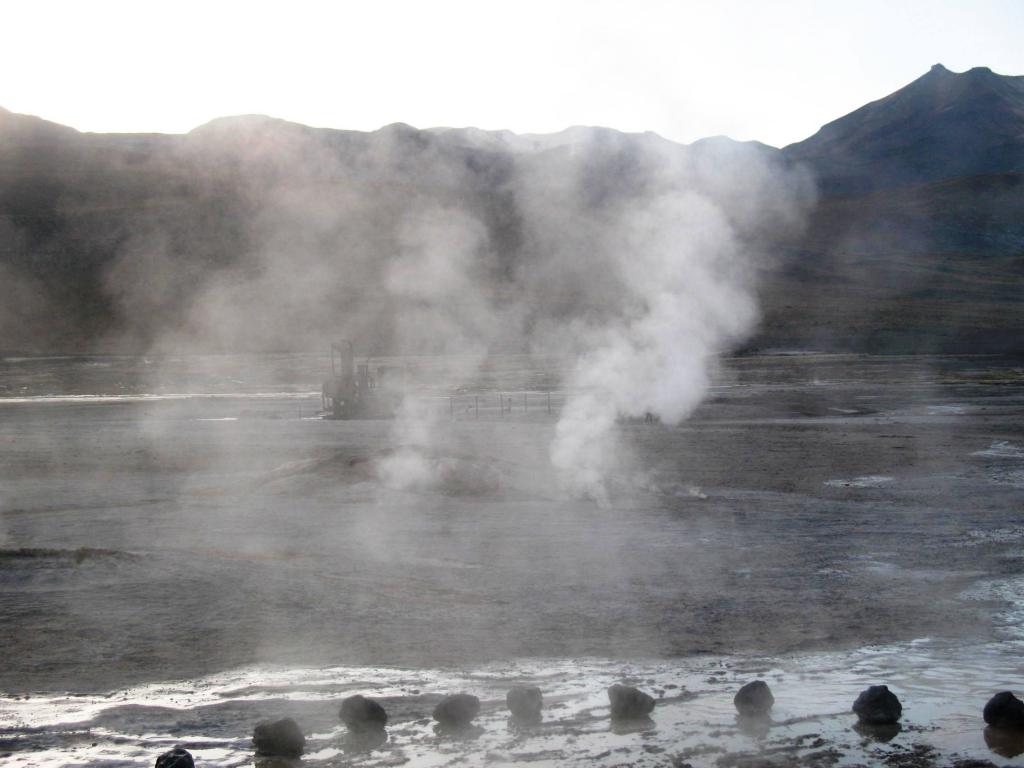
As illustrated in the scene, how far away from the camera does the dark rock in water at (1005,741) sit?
7449 mm

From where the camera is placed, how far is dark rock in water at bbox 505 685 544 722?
8.12 metres

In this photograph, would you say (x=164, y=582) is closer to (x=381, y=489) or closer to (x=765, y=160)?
(x=381, y=489)

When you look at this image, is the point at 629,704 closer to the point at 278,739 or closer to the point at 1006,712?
the point at 278,739

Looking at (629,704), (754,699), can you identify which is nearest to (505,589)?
(629,704)

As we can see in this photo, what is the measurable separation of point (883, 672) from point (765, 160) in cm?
7051

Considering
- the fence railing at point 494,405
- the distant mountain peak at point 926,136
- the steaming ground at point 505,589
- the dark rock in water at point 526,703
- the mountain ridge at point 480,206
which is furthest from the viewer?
the distant mountain peak at point 926,136

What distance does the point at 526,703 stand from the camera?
26.7 ft

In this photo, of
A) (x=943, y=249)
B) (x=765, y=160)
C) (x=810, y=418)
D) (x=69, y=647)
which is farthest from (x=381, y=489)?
(x=943, y=249)

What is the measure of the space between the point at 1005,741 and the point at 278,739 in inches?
186

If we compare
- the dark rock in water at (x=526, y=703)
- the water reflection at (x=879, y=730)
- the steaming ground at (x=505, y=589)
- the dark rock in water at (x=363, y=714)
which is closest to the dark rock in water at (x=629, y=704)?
the steaming ground at (x=505, y=589)

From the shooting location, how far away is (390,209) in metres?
71.9

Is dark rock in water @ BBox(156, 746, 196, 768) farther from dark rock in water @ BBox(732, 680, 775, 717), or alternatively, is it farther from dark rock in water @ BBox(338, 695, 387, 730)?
dark rock in water @ BBox(732, 680, 775, 717)

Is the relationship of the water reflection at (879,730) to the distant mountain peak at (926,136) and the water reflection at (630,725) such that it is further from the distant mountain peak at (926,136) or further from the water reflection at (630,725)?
the distant mountain peak at (926,136)

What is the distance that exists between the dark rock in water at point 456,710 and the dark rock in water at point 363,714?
0.39 m
